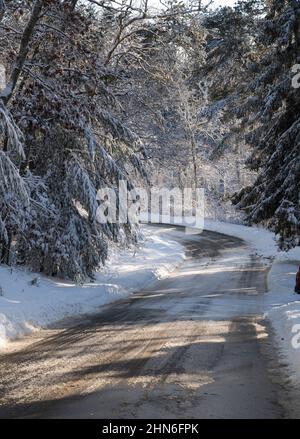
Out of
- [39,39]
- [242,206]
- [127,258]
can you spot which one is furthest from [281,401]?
[127,258]

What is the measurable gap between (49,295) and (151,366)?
5.51 metres

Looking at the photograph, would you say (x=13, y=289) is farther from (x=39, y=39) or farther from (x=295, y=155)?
(x=295, y=155)

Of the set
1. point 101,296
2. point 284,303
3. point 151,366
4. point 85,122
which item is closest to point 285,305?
point 284,303

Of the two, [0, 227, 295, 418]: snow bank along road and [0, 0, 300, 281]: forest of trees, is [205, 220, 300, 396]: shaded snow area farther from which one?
[0, 0, 300, 281]: forest of trees

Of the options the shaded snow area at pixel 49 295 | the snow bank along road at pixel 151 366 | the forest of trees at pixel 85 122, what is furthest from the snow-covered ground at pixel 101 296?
the forest of trees at pixel 85 122

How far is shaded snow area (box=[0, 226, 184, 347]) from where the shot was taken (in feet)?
31.3

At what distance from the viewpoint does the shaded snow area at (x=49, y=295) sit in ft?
31.3

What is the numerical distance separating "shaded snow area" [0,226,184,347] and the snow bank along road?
0.43 metres

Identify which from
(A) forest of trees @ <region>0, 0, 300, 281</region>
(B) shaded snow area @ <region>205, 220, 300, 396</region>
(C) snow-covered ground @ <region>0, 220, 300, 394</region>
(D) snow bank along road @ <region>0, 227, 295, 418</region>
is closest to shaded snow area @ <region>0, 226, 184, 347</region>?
(C) snow-covered ground @ <region>0, 220, 300, 394</region>

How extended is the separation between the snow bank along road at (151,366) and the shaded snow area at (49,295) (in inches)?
16.8

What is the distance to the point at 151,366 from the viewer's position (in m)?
6.90

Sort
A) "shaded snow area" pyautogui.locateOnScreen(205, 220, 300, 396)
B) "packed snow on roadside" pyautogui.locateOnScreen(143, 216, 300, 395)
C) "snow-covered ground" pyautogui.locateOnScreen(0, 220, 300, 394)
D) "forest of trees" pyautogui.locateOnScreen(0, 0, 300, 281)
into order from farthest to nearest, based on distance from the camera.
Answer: "forest of trees" pyautogui.locateOnScreen(0, 0, 300, 281) → "snow-covered ground" pyautogui.locateOnScreen(0, 220, 300, 394) → "packed snow on roadside" pyautogui.locateOnScreen(143, 216, 300, 395) → "shaded snow area" pyautogui.locateOnScreen(205, 220, 300, 396)

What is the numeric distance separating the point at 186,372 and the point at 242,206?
11.2m
